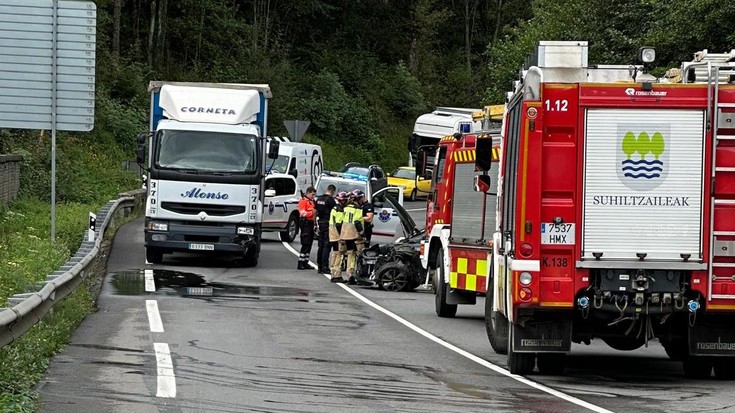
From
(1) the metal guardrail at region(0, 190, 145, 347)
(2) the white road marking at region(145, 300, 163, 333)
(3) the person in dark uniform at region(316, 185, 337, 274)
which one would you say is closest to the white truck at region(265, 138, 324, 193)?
(3) the person in dark uniform at region(316, 185, 337, 274)

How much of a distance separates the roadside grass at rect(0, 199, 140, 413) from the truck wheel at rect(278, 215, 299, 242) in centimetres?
438

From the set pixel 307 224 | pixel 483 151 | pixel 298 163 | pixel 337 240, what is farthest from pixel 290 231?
pixel 483 151

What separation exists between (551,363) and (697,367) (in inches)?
57.8

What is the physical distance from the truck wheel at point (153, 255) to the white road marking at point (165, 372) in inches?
521

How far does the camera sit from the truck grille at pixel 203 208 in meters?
27.9

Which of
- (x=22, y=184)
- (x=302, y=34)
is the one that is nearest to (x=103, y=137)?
(x=22, y=184)

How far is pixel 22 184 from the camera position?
126 ft

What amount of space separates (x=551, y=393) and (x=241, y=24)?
61.6m

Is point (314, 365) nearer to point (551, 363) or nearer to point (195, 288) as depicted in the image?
point (551, 363)

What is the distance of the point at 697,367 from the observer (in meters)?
14.1

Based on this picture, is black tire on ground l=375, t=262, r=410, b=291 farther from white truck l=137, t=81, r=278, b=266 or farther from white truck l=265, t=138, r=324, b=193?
white truck l=265, t=138, r=324, b=193

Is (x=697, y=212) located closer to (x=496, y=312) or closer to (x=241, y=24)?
(x=496, y=312)

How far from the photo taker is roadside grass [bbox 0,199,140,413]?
11281 millimetres

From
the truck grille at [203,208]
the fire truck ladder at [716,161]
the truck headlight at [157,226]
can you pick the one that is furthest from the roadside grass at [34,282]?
the fire truck ladder at [716,161]
